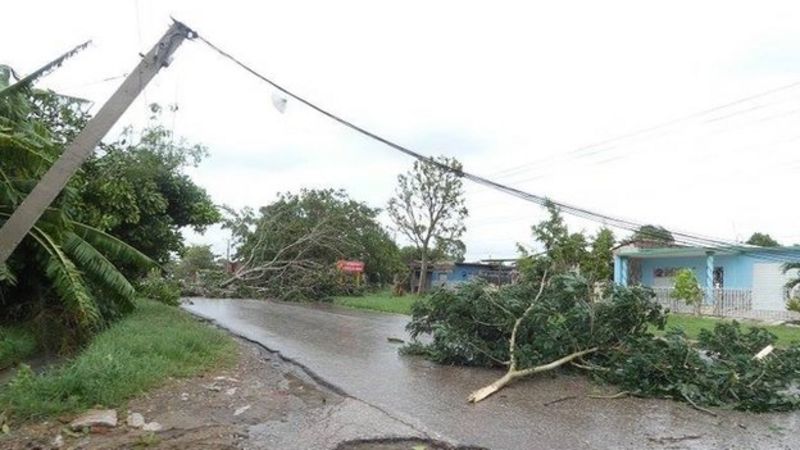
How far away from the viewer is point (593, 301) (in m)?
8.93

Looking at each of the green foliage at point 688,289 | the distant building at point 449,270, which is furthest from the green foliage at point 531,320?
the distant building at point 449,270

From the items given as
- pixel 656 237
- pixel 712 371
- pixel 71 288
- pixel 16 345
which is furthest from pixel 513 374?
pixel 656 237

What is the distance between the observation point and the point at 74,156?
7.43 meters

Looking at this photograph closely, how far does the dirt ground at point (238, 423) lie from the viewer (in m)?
5.26

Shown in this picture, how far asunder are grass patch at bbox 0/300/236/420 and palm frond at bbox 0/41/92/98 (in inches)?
169

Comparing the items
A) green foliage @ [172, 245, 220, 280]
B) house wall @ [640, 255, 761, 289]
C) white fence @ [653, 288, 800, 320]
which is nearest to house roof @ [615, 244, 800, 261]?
house wall @ [640, 255, 761, 289]

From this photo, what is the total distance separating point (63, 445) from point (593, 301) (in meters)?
6.94

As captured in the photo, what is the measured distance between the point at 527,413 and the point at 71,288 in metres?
7.23

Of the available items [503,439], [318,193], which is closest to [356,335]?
[503,439]

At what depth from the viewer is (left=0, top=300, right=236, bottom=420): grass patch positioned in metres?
5.96

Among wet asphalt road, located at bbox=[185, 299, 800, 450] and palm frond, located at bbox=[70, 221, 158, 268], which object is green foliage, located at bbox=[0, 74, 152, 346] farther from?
wet asphalt road, located at bbox=[185, 299, 800, 450]

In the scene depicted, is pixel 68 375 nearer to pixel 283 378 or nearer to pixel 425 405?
pixel 283 378

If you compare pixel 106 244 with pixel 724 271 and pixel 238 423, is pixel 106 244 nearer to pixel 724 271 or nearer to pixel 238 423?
pixel 238 423

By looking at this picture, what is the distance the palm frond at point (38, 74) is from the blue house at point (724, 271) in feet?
52.6
